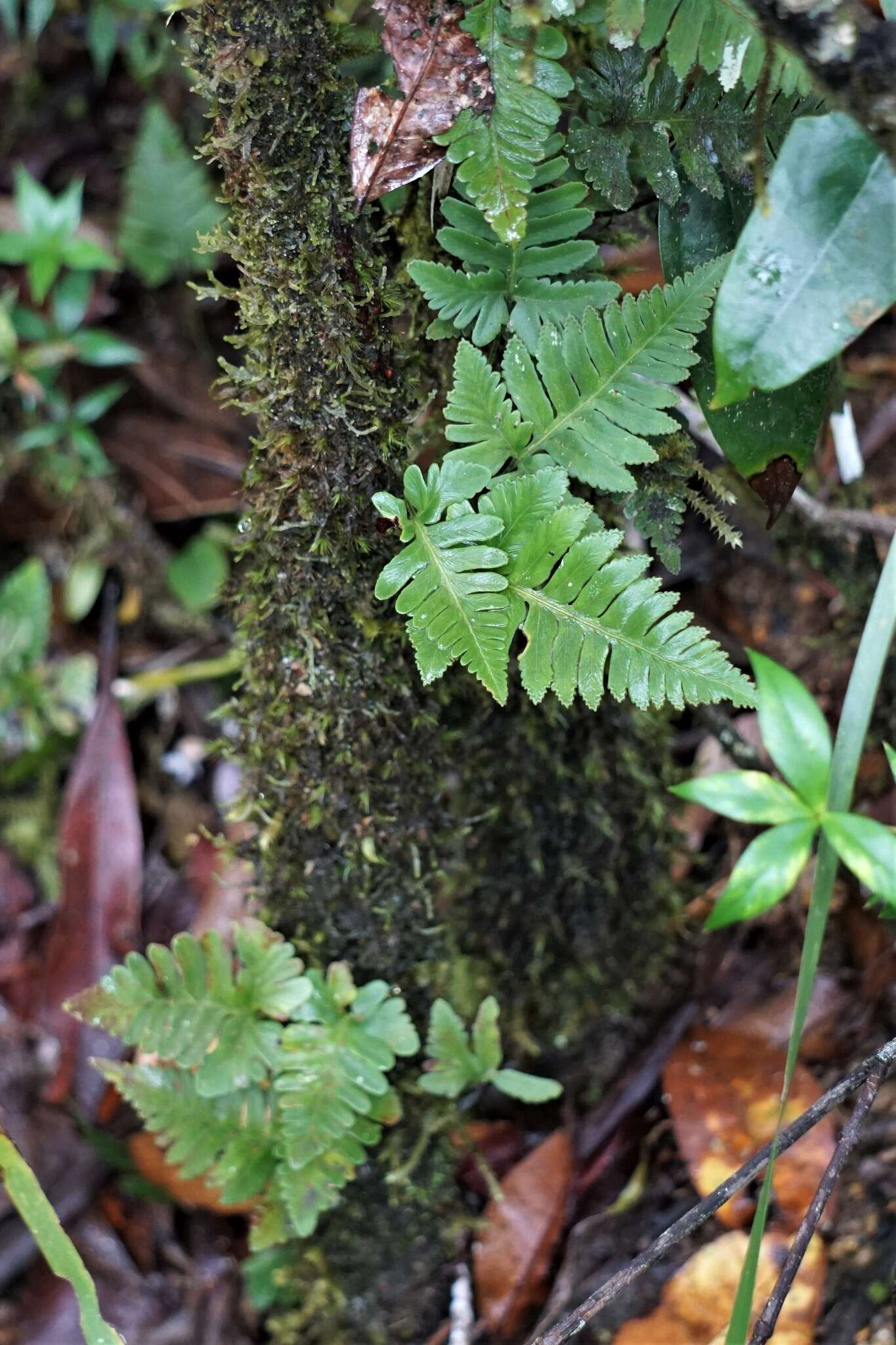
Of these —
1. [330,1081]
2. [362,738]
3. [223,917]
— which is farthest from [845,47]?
[223,917]

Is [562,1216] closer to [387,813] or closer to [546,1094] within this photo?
[546,1094]

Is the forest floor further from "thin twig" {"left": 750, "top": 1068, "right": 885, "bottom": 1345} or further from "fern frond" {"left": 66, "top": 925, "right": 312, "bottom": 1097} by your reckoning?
"thin twig" {"left": 750, "top": 1068, "right": 885, "bottom": 1345}

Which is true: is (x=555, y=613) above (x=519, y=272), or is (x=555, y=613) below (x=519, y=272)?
below

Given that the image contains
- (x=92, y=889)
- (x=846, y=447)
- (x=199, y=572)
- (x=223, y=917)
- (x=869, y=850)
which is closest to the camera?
(x=869, y=850)

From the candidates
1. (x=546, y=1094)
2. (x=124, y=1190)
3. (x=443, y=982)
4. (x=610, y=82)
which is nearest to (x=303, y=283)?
(x=610, y=82)

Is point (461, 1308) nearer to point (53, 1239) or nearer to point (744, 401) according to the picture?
point (53, 1239)

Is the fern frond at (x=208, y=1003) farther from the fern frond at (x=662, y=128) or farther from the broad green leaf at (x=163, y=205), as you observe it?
the broad green leaf at (x=163, y=205)
